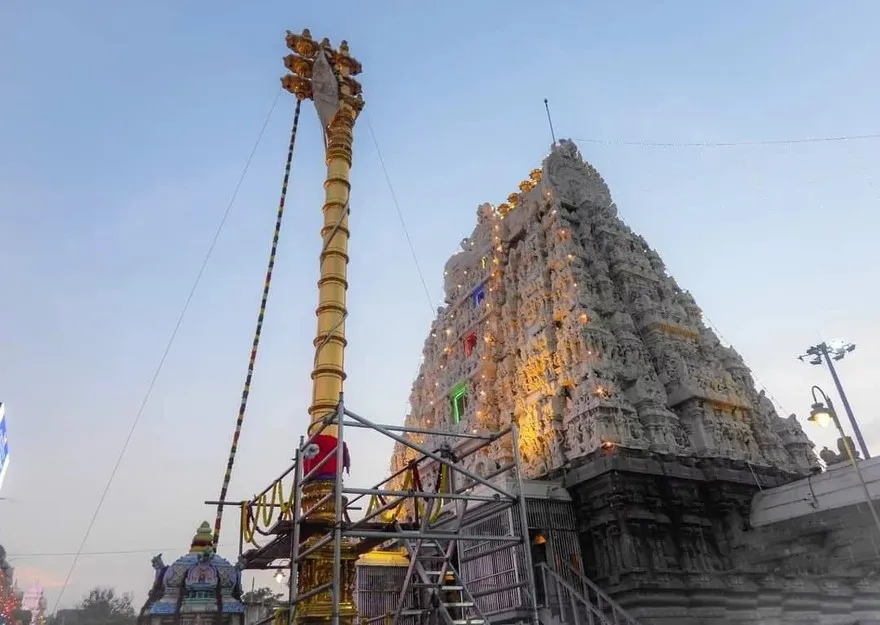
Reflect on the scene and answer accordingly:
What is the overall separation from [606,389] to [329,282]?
1010cm

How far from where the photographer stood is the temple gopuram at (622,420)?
18.0 m

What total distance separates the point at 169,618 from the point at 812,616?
1796 centimetres

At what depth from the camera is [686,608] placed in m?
17.2

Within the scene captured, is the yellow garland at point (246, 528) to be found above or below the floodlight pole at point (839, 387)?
below

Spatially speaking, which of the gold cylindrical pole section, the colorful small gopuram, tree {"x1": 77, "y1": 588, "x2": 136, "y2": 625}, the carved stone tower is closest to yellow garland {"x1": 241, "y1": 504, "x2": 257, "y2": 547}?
the gold cylindrical pole section

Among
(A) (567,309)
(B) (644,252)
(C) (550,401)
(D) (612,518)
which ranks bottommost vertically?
(D) (612,518)

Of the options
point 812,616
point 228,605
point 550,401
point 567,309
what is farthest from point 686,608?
point 228,605

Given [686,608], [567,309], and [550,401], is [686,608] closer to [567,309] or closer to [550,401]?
[550,401]

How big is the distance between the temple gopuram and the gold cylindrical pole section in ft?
21.1

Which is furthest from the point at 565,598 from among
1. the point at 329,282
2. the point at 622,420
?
the point at 329,282

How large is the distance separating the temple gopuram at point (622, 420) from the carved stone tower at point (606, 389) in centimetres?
6

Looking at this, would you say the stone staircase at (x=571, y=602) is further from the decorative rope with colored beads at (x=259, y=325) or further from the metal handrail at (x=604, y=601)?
the decorative rope with colored beads at (x=259, y=325)

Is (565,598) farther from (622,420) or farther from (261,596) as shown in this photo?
(261,596)

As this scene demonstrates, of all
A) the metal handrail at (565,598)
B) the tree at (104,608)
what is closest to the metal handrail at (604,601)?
the metal handrail at (565,598)
